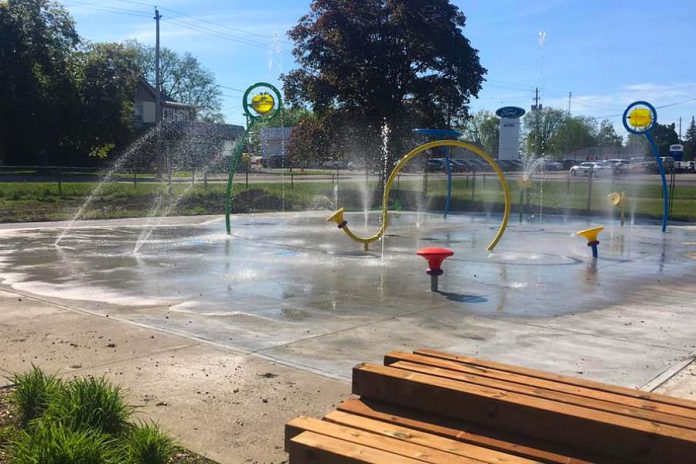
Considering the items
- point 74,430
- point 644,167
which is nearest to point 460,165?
point 644,167

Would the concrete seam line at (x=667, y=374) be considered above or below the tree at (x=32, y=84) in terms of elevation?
below

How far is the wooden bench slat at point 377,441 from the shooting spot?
2518mm

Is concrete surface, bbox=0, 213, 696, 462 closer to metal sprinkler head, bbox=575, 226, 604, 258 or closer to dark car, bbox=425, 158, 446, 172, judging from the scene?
metal sprinkler head, bbox=575, 226, 604, 258

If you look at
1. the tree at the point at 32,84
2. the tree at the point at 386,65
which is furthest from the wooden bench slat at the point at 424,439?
the tree at the point at 32,84

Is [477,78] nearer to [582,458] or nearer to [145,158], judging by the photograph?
[582,458]

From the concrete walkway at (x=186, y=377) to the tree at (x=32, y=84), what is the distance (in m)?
43.9

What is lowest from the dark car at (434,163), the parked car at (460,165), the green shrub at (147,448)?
the green shrub at (147,448)

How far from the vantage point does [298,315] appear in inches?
277

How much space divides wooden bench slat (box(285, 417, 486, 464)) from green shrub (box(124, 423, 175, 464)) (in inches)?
32.3

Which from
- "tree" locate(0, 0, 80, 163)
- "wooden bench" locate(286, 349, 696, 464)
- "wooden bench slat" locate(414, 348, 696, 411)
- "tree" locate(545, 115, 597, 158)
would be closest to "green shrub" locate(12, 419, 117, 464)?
"wooden bench" locate(286, 349, 696, 464)

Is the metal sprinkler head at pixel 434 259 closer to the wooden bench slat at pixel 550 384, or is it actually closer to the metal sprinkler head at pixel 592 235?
the metal sprinkler head at pixel 592 235

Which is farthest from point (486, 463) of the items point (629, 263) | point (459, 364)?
point (629, 263)

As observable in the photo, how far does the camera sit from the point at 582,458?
2674 millimetres

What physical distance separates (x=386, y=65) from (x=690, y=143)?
93.4 m
